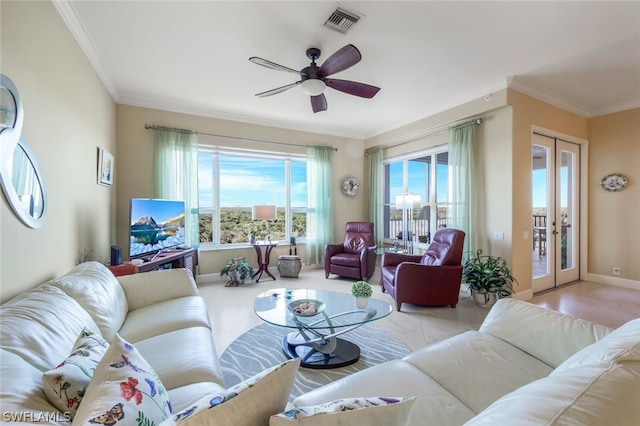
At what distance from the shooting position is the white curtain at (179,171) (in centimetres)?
406

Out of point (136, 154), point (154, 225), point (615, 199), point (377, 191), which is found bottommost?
point (154, 225)

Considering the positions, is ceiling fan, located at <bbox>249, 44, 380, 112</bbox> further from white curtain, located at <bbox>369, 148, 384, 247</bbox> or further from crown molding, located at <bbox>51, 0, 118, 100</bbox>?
white curtain, located at <bbox>369, 148, 384, 247</bbox>

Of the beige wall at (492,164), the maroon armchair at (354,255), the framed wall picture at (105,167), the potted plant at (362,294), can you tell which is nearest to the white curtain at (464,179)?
the beige wall at (492,164)

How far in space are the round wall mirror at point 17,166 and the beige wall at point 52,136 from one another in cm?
7

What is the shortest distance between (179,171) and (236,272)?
5.94 feet

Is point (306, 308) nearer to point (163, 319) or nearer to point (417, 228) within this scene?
point (163, 319)

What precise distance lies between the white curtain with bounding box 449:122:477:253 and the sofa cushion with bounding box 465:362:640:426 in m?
3.42

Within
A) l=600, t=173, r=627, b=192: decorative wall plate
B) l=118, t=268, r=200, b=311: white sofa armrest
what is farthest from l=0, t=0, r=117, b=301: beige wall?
l=600, t=173, r=627, b=192: decorative wall plate

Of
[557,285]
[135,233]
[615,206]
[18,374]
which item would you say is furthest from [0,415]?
[615,206]

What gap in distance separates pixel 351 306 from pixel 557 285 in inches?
154

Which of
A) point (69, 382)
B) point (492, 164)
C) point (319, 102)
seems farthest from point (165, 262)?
point (492, 164)

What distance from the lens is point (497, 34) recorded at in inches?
97.4

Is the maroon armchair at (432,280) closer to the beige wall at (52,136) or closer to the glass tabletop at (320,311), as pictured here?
the glass tabletop at (320,311)

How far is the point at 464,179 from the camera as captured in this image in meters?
3.92
